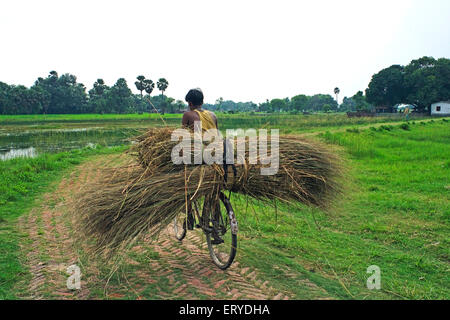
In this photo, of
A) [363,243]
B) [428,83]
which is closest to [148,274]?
[363,243]

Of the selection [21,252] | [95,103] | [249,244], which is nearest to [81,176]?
[21,252]

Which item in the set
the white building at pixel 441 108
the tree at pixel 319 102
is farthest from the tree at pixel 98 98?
the tree at pixel 319 102

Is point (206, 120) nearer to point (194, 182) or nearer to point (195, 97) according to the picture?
point (195, 97)

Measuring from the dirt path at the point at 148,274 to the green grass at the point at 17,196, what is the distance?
165 millimetres

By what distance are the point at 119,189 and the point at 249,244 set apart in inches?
76.0

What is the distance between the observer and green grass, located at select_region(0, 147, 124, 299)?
3.68 meters

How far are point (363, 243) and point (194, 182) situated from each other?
8.59 feet

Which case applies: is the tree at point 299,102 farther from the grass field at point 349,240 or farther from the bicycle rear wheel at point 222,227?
the bicycle rear wheel at point 222,227

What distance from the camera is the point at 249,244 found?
4.41 metres

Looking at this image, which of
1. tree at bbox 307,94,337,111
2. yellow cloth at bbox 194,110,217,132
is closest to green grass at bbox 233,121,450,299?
yellow cloth at bbox 194,110,217,132

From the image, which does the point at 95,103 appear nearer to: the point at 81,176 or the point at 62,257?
the point at 81,176

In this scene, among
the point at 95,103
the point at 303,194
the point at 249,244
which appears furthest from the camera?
the point at 95,103

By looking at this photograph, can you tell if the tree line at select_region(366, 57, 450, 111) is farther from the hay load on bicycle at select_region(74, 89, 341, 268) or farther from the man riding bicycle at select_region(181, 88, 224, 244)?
the man riding bicycle at select_region(181, 88, 224, 244)
